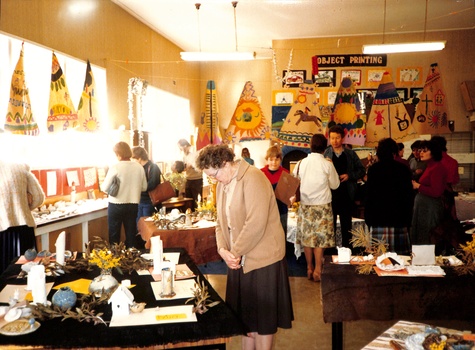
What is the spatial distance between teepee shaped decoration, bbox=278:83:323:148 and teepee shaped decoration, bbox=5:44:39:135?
383 centimetres

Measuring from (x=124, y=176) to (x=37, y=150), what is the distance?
1224 millimetres

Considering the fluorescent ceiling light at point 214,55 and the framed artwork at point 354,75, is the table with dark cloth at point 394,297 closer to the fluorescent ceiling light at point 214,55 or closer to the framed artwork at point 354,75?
the fluorescent ceiling light at point 214,55

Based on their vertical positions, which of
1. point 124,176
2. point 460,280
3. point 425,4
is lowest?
point 460,280

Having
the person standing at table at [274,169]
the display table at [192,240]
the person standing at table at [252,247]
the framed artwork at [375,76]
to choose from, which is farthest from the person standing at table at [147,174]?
the framed artwork at [375,76]

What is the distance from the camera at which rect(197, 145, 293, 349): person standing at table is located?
256cm

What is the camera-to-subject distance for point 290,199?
4.67 m

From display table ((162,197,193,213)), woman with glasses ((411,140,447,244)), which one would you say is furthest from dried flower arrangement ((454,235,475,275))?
display table ((162,197,193,213))

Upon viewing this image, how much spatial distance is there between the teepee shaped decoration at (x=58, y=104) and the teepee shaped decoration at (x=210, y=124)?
460cm

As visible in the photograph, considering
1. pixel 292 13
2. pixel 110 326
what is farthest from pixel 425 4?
pixel 110 326

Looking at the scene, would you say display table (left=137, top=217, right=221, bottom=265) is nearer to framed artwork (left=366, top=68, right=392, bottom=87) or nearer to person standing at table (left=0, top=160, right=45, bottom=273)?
person standing at table (left=0, top=160, right=45, bottom=273)

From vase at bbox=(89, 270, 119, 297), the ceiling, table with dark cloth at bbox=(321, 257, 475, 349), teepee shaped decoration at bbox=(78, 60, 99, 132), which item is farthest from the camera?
the ceiling

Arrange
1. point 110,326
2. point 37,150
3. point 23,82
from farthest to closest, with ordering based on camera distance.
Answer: point 37,150 → point 23,82 → point 110,326

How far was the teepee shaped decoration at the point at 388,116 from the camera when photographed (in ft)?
23.0

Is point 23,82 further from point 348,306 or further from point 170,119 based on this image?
point 170,119
